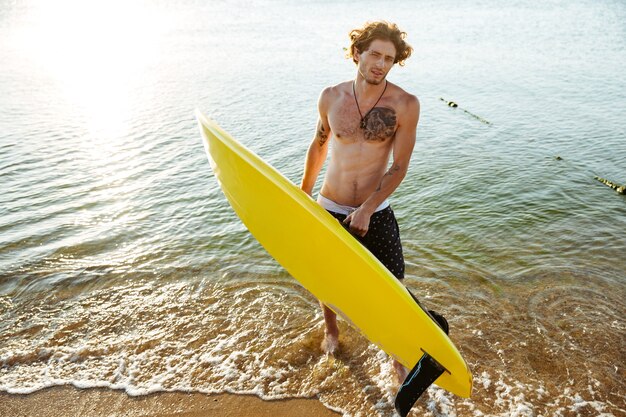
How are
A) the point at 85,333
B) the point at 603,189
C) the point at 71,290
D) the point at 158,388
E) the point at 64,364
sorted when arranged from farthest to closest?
the point at 603,189, the point at 71,290, the point at 85,333, the point at 64,364, the point at 158,388

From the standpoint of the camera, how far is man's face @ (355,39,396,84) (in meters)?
2.78

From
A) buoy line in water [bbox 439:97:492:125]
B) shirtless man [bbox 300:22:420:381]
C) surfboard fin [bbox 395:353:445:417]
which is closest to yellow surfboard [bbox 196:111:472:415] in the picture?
surfboard fin [bbox 395:353:445:417]

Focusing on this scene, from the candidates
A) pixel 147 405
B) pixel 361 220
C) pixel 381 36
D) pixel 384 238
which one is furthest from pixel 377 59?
pixel 147 405

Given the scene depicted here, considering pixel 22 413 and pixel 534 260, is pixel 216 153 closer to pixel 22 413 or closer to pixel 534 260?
pixel 22 413

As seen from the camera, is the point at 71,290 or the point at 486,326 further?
the point at 71,290

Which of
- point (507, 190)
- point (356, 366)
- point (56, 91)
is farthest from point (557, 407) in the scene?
point (56, 91)

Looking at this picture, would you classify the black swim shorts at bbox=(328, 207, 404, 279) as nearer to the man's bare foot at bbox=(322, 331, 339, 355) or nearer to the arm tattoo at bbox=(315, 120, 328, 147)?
the arm tattoo at bbox=(315, 120, 328, 147)

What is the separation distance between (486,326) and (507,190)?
3.25 meters

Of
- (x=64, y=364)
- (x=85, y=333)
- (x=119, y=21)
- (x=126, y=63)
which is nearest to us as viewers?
(x=64, y=364)

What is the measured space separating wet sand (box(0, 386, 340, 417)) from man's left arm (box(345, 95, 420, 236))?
1339 mm

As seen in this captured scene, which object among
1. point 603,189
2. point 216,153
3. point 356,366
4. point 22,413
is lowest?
point 22,413

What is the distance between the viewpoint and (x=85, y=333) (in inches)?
162

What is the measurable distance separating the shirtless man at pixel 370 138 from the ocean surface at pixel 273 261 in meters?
0.46

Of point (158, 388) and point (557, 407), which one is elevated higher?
point (557, 407)
